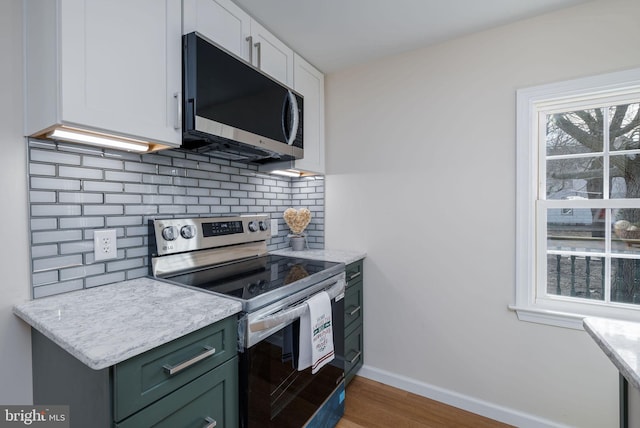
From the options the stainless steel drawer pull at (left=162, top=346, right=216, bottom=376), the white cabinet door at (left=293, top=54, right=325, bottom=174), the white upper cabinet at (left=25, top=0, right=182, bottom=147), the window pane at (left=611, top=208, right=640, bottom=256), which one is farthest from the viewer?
the white cabinet door at (left=293, top=54, right=325, bottom=174)

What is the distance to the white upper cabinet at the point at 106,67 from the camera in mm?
945

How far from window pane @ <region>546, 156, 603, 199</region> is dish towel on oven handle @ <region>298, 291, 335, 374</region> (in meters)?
1.50

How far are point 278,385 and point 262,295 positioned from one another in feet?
1.40

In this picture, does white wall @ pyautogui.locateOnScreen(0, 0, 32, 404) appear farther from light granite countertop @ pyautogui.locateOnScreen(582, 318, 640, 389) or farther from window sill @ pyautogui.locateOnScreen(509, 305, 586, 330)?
window sill @ pyautogui.locateOnScreen(509, 305, 586, 330)

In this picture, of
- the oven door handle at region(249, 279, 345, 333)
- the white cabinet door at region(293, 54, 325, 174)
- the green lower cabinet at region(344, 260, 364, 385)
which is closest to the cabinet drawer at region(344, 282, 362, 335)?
the green lower cabinet at region(344, 260, 364, 385)

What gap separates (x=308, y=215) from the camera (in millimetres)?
2324

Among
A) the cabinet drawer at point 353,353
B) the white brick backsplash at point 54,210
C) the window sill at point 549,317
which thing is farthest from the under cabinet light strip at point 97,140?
the window sill at point 549,317

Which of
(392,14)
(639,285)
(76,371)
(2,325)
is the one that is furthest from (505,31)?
(2,325)

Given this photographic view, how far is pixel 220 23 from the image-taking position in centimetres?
145

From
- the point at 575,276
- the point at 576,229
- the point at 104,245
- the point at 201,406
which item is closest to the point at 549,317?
the point at 575,276

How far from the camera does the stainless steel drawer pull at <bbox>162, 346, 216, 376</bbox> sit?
0.83 meters

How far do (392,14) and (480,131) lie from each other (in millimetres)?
870

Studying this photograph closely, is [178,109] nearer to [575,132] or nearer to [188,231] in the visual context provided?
[188,231]

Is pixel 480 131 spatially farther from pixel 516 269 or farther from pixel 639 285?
pixel 639 285
